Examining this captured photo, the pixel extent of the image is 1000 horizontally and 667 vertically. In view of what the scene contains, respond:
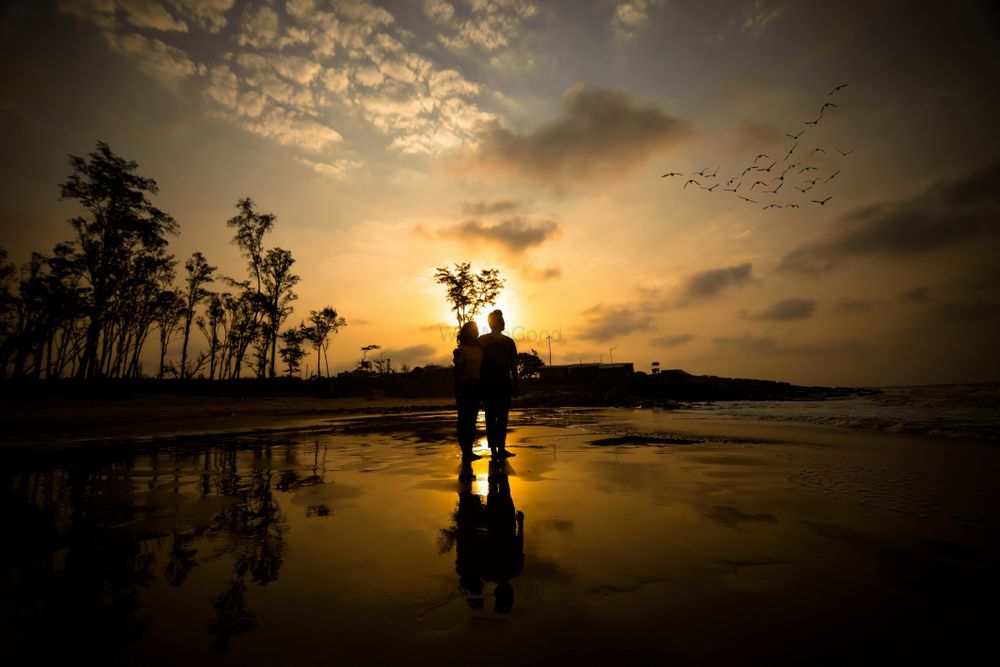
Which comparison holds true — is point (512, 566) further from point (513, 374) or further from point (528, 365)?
point (528, 365)

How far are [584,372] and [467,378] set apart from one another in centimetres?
5827

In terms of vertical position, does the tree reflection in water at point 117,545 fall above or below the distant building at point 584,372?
below

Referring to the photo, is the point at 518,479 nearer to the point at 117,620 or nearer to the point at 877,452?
the point at 117,620

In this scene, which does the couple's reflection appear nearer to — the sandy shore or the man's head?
the man's head

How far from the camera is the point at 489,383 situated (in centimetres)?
628

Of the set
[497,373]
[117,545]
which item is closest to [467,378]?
[497,373]

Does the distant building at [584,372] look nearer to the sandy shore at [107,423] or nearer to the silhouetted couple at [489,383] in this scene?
the sandy shore at [107,423]

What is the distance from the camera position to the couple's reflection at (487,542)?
204cm

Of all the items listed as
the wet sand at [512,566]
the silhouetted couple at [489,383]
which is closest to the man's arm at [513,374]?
the silhouetted couple at [489,383]

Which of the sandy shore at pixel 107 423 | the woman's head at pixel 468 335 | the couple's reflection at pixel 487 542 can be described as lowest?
the sandy shore at pixel 107 423

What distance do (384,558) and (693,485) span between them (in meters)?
3.26

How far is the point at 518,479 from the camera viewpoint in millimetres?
4715

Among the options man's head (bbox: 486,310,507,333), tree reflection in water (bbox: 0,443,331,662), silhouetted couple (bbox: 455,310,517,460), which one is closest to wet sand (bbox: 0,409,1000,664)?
tree reflection in water (bbox: 0,443,331,662)

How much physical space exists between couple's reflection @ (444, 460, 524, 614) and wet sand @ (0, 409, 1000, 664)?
2cm
